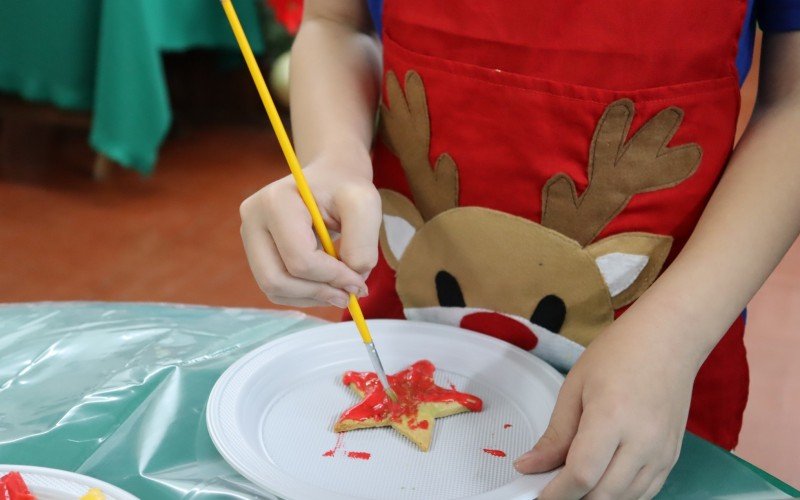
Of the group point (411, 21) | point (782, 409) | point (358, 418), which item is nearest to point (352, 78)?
point (411, 21)

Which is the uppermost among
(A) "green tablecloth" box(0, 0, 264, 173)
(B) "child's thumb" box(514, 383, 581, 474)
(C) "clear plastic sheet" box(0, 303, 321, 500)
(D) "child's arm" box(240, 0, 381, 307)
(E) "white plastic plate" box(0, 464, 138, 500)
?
(D) "child's arm" box(240, 0, 381, 307)

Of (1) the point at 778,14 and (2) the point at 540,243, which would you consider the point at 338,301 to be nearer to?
(2) the point at 540,243

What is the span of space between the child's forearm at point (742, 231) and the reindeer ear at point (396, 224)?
9.8 inches

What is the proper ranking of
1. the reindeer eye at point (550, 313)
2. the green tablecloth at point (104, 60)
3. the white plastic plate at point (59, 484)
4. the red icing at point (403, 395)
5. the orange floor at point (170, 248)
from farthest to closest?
the green tablecloth at point (104, 60) < the orange floor at point (170, 248) < the reindeer eye at point (550, 313) < the red icing at point (403, 395) < the white plastic plate at point (59, 484)

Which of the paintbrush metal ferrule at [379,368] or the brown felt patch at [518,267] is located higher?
the brown felt patch at [518,267]

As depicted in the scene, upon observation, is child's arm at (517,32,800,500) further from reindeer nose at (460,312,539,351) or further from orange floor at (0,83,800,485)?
orange floor at (0,83,800,485)

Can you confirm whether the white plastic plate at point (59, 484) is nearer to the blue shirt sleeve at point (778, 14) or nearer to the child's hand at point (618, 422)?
the child's hand at point (618, 422)

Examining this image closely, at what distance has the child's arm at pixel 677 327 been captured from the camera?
0.47 meters

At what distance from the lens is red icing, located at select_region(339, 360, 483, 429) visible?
578 mm

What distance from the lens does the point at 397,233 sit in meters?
0.77

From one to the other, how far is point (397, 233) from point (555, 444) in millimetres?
319

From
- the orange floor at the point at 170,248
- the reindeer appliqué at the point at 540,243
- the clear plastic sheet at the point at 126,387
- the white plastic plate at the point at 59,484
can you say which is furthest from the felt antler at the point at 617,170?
the orange floor at the point at 170,248

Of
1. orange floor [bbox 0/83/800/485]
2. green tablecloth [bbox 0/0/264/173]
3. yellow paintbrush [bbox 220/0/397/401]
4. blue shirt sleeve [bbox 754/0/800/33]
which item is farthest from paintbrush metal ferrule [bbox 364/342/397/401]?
green tablecloth [bbox 0/0/264/173]

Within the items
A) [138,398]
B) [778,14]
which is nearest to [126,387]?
[138,398]
